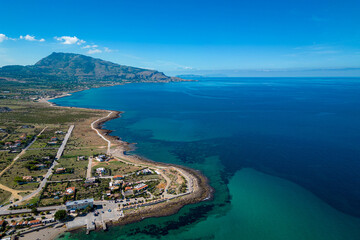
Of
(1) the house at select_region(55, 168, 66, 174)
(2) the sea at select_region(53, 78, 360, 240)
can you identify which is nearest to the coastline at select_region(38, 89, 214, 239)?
(2) the sea at select_region(53, 78, 360, 240)

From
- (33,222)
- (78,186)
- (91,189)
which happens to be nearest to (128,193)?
(91,189)

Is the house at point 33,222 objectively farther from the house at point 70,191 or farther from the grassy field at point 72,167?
the grassy field at point 72,167

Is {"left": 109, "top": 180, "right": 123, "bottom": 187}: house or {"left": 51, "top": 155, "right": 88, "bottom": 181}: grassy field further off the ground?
{"left": 109, "top": 180, "right": 123, "bottom": 187}: house

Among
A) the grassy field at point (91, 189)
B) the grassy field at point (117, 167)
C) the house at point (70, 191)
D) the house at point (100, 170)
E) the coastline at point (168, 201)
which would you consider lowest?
the coastline at point (168, 201)

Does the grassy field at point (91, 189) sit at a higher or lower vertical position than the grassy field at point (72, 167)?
higher

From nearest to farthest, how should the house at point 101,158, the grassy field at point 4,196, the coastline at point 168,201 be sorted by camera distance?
the coastline at point 168,201, the grassy field at point 4,196, the house at point 101,158

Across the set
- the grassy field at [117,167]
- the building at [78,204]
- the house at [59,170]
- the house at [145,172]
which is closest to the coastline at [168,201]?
the grassy field at [117,167]

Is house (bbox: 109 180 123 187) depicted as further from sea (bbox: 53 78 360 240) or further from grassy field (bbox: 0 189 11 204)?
grassy field (bbox: 0 189 11 204)

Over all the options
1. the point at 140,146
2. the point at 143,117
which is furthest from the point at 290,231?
the point at 143,117

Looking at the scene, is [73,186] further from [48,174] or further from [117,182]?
[48,174]

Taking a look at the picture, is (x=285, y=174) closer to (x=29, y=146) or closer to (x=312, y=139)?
(x=312, y=139)
